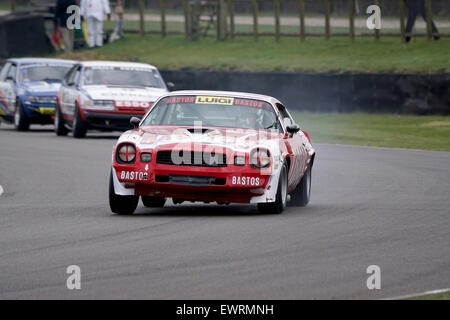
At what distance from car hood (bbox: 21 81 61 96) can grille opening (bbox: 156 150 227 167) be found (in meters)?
14.1

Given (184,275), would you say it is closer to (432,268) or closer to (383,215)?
(432,268)

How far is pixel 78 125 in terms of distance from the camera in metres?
22.1

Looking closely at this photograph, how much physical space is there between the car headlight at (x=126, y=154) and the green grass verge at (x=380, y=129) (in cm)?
1149

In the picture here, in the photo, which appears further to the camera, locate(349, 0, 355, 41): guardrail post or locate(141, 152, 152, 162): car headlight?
locate(349, 0, 355, 41): guardrail post

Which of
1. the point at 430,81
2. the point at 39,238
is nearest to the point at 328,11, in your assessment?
the point at 430,81

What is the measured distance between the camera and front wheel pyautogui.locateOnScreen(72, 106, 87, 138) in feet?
72.1

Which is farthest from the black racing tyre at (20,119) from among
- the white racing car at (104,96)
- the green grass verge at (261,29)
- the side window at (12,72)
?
the green grass verge at (261,29)

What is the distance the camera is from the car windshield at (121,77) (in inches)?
893

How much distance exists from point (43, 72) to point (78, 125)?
364 centimetres

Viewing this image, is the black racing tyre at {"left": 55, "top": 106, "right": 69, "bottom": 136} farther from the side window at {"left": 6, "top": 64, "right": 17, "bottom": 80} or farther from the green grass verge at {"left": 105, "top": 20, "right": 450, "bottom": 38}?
the green grass verge at {"left": 105, "top": 20, "right": 450, "bottom": 38}

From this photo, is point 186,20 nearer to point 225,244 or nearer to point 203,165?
point 203,165
